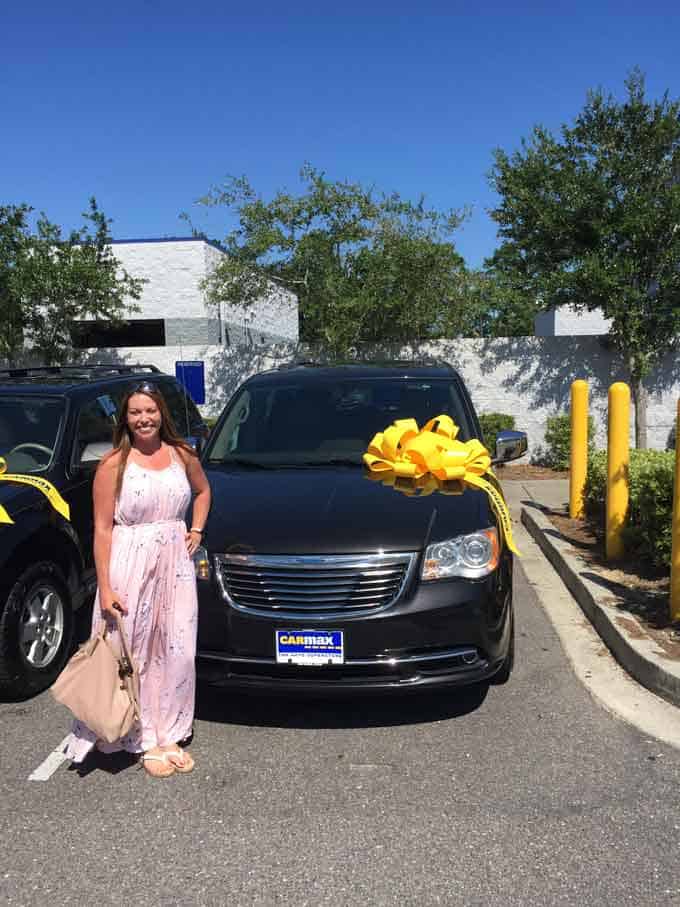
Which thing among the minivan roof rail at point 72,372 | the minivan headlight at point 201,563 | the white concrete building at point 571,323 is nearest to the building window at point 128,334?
the minivan roof rail at point 72,372

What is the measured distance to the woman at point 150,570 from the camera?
3.52 metres

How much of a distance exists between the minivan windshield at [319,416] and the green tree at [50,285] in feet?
34.9

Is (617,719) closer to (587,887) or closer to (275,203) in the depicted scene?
(587,887)

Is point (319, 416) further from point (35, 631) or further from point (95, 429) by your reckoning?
point (35, 631)

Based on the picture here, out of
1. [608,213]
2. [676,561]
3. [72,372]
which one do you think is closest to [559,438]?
[608,213]

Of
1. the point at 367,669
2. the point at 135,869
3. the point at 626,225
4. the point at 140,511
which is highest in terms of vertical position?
the point at 626,225

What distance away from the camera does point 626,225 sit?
1191 cm

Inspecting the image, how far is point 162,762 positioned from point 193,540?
3.24ft

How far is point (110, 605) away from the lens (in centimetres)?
350

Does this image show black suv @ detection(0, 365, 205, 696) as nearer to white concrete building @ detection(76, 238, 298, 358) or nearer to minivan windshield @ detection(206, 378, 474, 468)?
minivan windshield @ detection(206, 378, 474, 468)

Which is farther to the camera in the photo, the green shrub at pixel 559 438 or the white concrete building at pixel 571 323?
the white concrete building at pixel 571 323

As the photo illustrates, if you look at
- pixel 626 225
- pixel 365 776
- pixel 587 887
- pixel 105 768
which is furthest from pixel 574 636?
pixel 626 225

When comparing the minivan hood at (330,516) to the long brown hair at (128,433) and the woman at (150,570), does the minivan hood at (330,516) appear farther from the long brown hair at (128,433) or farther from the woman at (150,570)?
the long brown hair at (128,433)

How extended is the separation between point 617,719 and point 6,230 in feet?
46.7
